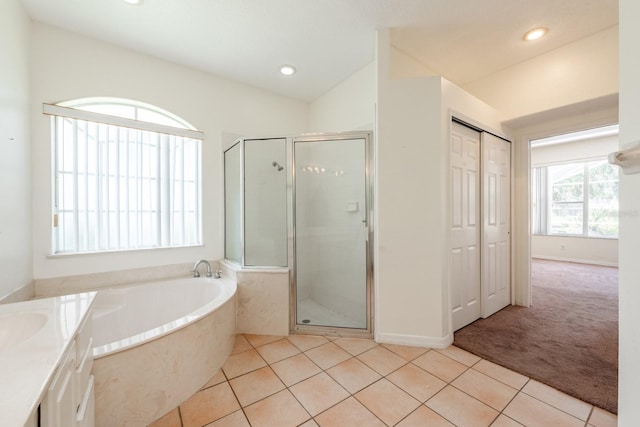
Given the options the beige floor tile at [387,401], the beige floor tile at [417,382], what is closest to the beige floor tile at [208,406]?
the beige floor tile at [387,401]

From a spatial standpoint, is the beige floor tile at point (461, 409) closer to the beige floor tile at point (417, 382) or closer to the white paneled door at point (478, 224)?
the beige floor tile at point (417, 382)

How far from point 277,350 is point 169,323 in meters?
0.89

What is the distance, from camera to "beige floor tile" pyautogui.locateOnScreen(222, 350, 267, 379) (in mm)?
1738

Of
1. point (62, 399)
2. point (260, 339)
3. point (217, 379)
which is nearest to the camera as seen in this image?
point (62, 399)

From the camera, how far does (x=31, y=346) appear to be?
2.52 feet

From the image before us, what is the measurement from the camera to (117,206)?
7.44ft

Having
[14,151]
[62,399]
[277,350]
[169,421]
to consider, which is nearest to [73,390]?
[62,399]

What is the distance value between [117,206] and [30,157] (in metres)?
0.64

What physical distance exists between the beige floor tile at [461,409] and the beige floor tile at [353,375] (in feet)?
1.26

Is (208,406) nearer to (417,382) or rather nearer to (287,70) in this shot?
(417,382)

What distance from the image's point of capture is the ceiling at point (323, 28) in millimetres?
1802

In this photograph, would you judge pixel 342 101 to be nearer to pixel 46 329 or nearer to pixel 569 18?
pixel 569 18

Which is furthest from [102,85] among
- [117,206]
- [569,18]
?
[569,18]

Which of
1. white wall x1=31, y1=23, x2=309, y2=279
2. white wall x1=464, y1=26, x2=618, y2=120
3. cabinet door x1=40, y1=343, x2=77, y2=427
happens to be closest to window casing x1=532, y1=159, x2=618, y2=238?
white wall x1=464, y1=26, x2=618, y2=120
